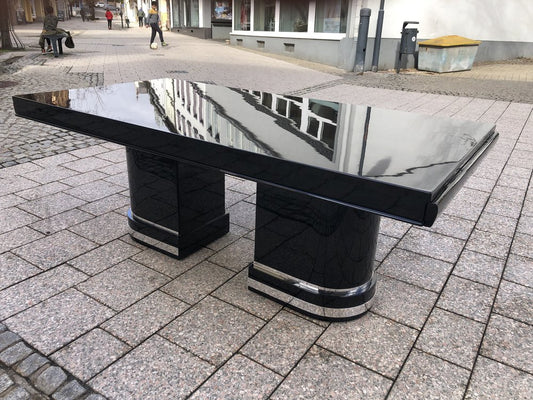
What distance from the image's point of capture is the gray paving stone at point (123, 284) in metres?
2.77

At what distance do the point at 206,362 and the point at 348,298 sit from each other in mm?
878

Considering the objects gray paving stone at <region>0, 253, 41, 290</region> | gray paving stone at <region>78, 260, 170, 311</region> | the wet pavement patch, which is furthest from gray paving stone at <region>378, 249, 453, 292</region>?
the wet pavement patch

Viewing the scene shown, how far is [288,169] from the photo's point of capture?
1957mm

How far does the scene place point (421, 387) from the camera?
85.5 inches

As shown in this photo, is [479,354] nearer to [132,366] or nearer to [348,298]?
[348,298]

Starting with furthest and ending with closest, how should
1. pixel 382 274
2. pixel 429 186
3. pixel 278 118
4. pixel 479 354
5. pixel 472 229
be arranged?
pixel 472 229 < pixel 382 274 < pixel 278 118 < pixel 479 354 < pixel 429 186

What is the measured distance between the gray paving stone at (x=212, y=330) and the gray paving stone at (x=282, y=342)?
6 cm

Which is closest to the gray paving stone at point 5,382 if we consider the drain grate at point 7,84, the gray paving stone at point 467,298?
the gray paving stone at point 467,298

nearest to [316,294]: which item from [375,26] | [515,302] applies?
[515,302]

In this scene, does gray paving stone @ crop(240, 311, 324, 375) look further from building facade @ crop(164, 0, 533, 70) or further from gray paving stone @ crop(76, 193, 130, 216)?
building facade @ crop(164, 0, 533, 70)

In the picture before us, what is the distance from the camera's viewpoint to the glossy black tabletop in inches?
70.0

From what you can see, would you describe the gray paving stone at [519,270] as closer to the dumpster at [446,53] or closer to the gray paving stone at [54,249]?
the gray paving stone at [54,249]

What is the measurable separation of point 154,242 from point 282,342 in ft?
4.45

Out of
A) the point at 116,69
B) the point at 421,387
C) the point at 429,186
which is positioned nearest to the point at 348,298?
the point at 421,387
